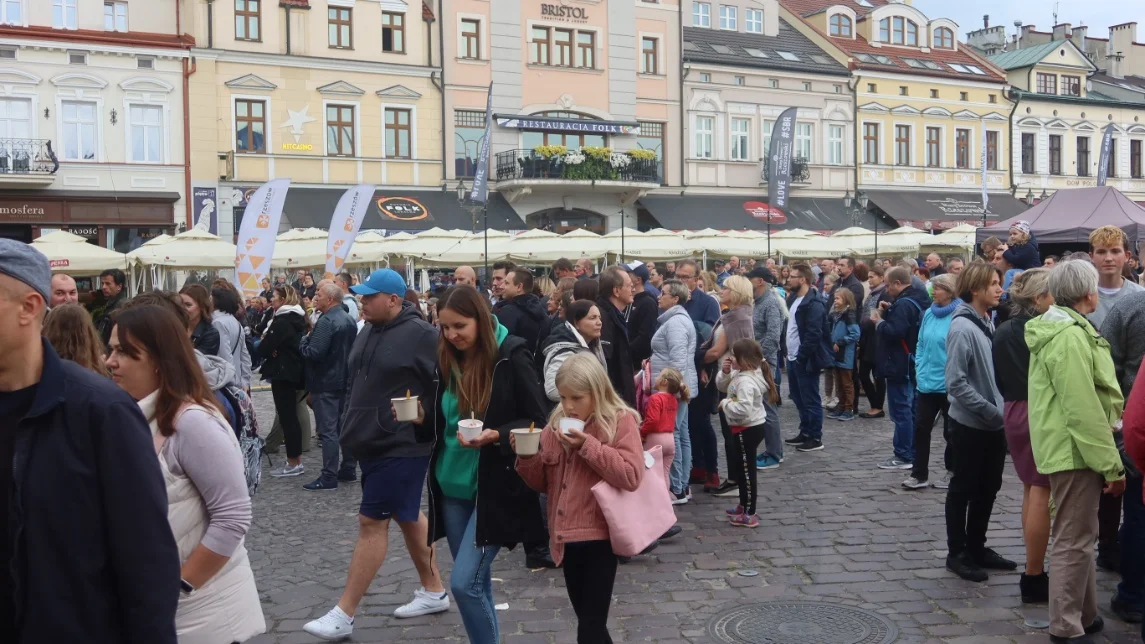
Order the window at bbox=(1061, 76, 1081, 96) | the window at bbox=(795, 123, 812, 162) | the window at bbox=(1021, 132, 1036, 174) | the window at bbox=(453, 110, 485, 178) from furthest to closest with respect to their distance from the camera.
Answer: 1. the window at bbox=(1061, 76, 1081, 96)
2. the window at bbox=(1021, 132, 1036, 174)
3. the window at bbox=(795, 123, 812, 162)
4. the window at bbox=(453, 110, 485, 178)

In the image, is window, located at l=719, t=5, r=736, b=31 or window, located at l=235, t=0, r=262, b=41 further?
window, located at l=719, t=5, r=736, b=31

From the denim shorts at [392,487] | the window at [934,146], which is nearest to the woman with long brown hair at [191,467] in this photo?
the denim shorts at [392,487]

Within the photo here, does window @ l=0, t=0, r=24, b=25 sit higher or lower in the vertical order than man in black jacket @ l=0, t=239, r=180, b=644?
higher

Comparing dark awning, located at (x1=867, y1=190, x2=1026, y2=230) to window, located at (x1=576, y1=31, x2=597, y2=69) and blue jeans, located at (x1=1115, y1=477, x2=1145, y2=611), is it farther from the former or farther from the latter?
blue jeans, located at (x1=1115, y1=477, x2=1145, y2=611)

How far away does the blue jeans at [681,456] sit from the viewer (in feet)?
26.9

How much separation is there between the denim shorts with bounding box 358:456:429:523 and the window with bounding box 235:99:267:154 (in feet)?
86.0

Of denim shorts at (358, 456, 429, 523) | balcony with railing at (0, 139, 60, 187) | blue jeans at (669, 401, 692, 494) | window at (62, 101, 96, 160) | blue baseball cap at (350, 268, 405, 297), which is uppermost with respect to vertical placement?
window at (62, 101, 96, 160)

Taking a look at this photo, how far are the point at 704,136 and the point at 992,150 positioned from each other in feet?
44.3

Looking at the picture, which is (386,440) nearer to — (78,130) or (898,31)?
(78,130)

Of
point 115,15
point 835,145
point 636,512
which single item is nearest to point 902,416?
point 636,512

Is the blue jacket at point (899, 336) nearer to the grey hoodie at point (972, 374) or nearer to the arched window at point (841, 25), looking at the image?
the grey hoodie at point (972, 374)

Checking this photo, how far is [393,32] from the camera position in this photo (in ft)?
104

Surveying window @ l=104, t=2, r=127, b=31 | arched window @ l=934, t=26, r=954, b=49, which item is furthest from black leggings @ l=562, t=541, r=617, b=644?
arched window @ l=934, t=26, r=954, b=49

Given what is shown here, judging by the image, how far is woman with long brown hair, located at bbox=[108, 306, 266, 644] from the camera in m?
3.05
